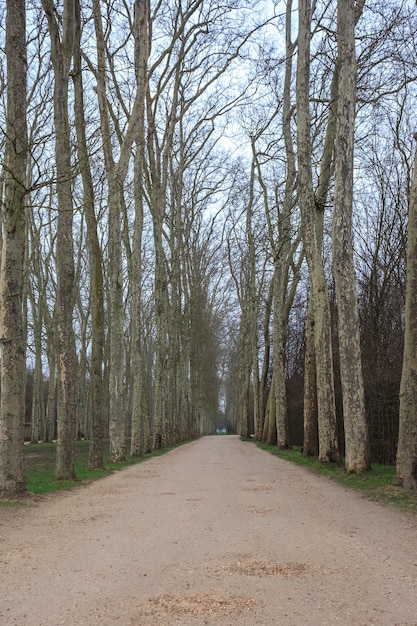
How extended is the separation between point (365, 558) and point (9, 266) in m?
6.65

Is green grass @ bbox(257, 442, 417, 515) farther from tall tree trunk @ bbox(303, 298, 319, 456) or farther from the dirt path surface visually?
tall tree trunk @ bbox(303, 298, 319, 456)

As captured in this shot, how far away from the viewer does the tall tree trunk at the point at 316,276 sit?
14.2m

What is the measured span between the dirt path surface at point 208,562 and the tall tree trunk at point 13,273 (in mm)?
873

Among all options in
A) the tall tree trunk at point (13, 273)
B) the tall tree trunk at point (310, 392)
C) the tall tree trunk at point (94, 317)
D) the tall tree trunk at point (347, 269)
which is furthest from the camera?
the tall tree trunk at point (310, 392)

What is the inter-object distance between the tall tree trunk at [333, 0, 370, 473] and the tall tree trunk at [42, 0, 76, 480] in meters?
5.49

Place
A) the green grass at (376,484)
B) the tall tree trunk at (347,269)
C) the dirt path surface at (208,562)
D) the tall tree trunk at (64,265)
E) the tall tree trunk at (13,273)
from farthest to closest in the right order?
the tall tree trunk at (347,269)
the tall tree trunk at (64,265)
the tall tree trunk at (13,273)
the green grass at (376,484)
the dirt path surface at (208,562)

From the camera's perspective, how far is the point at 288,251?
25328mm

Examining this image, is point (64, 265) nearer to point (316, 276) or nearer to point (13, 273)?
point (13, 273)

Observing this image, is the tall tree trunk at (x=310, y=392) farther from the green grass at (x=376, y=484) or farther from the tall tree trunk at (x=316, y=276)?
the green grass at (x=376, y=484)

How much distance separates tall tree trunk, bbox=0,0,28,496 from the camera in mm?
8734

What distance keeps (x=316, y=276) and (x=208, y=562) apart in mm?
10478

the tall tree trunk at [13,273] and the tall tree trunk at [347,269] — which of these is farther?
the tall tree trunk at [347,269]

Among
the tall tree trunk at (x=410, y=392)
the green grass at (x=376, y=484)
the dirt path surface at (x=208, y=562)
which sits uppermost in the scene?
the tall tree trunk at (x=410, y=392)

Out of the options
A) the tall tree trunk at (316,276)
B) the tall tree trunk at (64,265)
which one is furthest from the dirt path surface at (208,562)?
the tall tree trunk at (316,276)
